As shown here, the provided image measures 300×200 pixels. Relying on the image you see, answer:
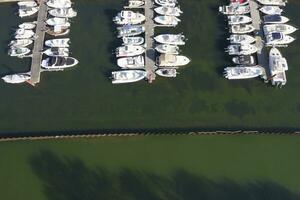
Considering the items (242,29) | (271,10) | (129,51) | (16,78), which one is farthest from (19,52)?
(271,10)

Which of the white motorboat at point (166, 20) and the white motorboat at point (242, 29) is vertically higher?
the white motorboat at point (166, 20)

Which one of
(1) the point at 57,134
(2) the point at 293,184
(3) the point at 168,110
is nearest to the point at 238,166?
(2) the point at 293,184

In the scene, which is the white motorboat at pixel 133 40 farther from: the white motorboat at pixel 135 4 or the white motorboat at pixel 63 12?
the white motorboat at pixel 63 12

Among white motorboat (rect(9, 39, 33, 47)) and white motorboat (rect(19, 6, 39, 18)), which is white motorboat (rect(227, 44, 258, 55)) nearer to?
white motorboat (rect(9, 39, 33, 47))

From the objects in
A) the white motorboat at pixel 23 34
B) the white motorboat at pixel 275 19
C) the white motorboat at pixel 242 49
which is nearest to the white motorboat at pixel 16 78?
the white motorboat at pixel 23 34

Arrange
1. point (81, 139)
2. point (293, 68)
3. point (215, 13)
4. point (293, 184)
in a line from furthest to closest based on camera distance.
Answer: point (215, 13) → point (293, 68) → point (81, 139) → point (293, 184)

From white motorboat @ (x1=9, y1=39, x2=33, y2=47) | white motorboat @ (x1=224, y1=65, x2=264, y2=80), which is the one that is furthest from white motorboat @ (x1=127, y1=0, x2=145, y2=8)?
white motorboat @ (x1=224, y1=65, x2=264, y2=80)

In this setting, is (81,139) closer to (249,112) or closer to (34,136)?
(34,136)
